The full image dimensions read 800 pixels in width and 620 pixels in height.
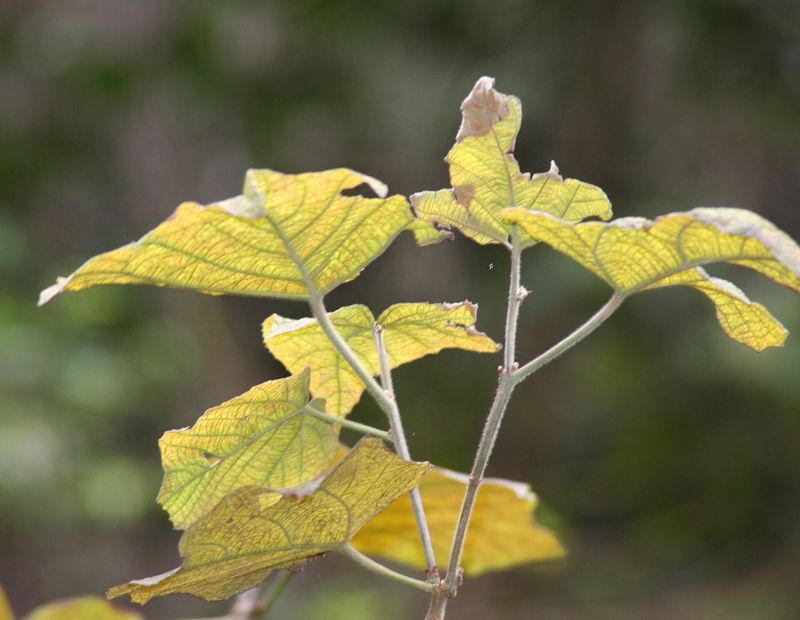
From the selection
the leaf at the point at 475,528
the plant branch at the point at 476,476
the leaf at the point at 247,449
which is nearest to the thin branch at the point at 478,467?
the plant branch at the point at 476,476

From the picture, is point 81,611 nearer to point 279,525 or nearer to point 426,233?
point 279,525

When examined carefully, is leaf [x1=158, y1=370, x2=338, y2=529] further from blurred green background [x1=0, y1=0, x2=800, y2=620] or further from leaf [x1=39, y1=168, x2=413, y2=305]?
blurred green background [x1=0, y1=0, x2=800, y2=620]

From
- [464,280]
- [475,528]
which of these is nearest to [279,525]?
Result: [475,528]

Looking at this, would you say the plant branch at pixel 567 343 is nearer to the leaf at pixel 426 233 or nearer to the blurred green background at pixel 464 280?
the leaf at pixel 426 233

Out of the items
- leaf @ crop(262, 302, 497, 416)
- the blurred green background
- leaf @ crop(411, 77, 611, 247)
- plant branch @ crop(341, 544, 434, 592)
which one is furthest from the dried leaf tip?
the blurred green background

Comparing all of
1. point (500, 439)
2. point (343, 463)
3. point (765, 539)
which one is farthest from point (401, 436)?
point (765, 539)

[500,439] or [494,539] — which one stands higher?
[500,439]

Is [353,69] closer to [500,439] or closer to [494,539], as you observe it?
[500,439]
